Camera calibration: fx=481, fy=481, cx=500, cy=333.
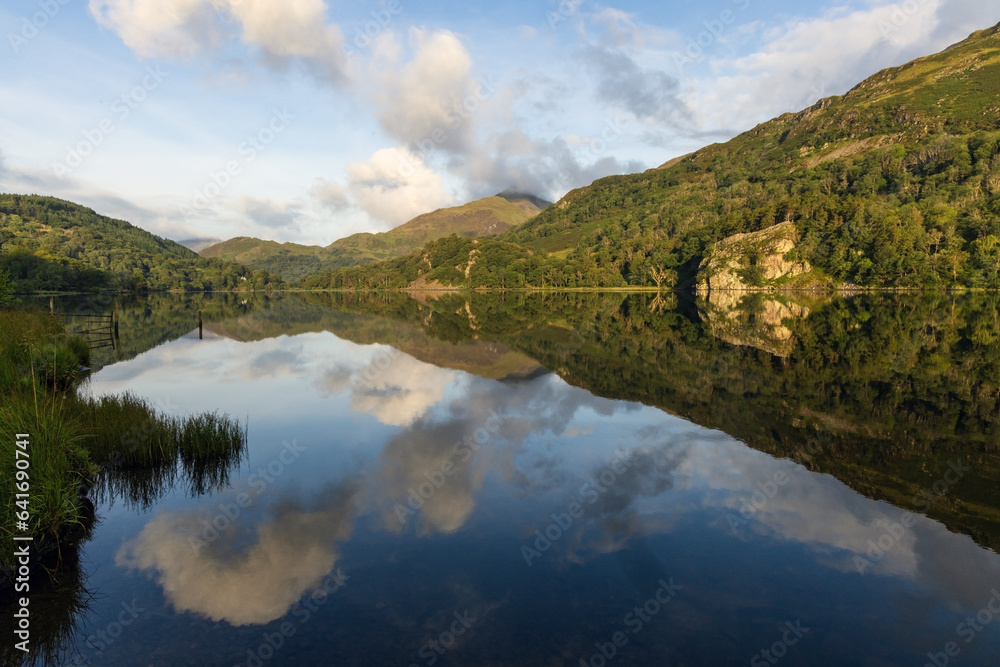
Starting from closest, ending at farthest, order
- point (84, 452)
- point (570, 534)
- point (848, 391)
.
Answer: point (570, 534)
point (84, 452)
point (848, 391)

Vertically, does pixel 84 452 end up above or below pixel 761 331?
below

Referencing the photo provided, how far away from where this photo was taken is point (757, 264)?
174m

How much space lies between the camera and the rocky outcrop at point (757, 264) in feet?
557

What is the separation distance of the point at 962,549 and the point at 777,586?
485cm

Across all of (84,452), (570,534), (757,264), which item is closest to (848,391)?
(570,534)

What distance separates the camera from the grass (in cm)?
1025

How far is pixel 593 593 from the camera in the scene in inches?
368

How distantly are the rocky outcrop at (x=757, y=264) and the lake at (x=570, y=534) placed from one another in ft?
529

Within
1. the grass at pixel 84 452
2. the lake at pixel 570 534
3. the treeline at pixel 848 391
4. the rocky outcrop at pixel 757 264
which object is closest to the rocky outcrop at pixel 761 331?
the treeline at pixel 848 391

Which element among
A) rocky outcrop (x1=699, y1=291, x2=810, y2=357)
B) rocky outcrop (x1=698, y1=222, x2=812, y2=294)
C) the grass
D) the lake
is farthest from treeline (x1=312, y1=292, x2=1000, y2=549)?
rocky outcrop (x1=698, y1=222, x2=812, y2=294)

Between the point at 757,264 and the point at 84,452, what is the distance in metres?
194

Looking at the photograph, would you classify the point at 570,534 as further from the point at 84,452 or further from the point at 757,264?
the point at 757,264

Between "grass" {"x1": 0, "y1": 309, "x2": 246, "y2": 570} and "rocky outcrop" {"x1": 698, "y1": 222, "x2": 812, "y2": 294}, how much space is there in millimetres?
177124

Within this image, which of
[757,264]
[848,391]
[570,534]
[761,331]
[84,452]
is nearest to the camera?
[570,534]
